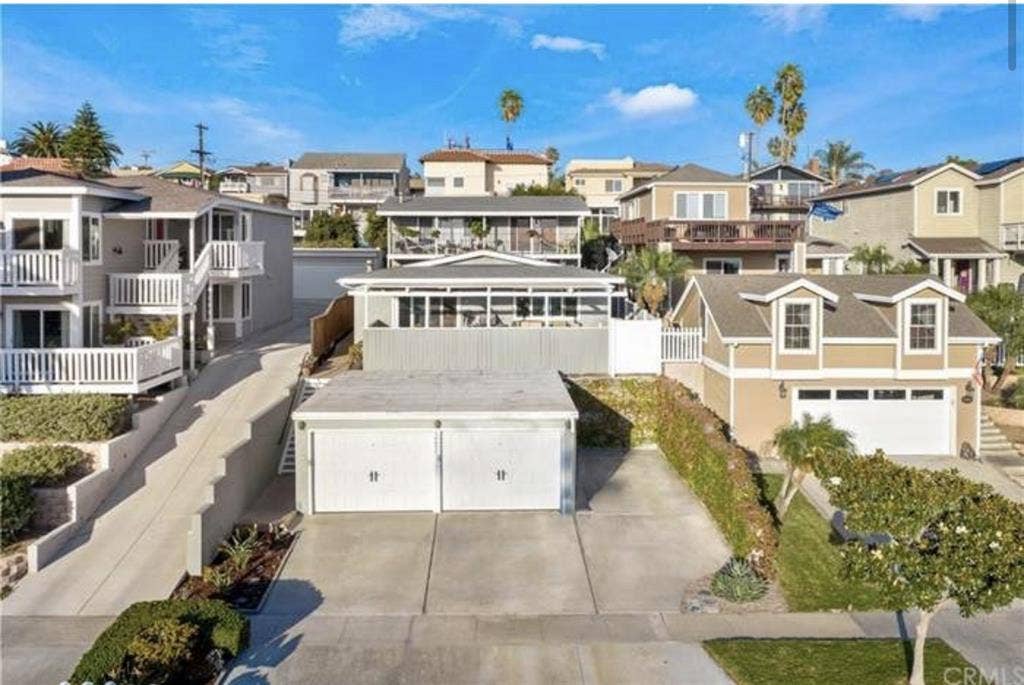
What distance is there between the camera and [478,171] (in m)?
59.3

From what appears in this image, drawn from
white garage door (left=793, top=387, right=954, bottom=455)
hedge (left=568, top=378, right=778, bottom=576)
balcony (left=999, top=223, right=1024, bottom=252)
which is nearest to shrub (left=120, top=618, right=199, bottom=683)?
hedge (left=568, top=378, right=778, bottom=576)

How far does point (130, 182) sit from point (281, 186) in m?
57.0

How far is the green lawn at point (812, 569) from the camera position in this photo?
13.9 metres

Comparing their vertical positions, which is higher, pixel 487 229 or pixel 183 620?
pixel 487 229

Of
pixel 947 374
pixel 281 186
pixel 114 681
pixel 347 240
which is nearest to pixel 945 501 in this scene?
pixel 114 681

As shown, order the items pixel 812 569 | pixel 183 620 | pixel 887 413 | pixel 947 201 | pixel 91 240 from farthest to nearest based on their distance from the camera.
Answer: pixel 947 201, pixel 91 240, pixel 887 413, pixel 812 569, pixel 183 620

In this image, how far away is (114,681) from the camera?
10.0 metres

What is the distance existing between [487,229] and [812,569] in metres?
23.7

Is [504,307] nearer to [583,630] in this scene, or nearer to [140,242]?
[140,242]

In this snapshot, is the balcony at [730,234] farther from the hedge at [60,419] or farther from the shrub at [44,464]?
the shrub at [44,464]

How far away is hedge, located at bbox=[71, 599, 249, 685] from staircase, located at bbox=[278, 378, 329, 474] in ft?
29.5

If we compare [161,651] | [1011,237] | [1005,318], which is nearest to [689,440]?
[161,651]

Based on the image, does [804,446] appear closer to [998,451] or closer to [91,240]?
[998,451]
